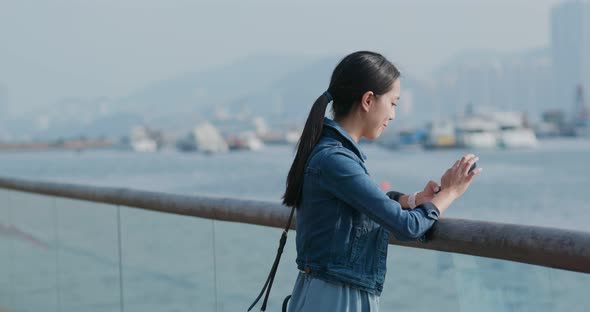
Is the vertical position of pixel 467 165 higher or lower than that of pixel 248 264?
higher

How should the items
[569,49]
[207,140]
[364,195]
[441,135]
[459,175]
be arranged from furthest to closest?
1. [569,49]
2. [207,140]
3. [441,135]
4. [459,175]
5. [364,195]

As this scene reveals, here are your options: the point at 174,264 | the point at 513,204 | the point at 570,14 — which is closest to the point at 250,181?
the point at 513,204

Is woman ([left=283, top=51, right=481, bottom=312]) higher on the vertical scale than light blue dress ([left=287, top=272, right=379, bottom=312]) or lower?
higher

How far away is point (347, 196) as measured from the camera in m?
1.84

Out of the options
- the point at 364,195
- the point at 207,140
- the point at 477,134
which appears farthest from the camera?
the point at 207,140

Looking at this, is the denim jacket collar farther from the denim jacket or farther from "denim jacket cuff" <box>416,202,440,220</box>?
"denim jacket cuff" <box>416,202,440,220</box>

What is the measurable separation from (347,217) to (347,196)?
62mm

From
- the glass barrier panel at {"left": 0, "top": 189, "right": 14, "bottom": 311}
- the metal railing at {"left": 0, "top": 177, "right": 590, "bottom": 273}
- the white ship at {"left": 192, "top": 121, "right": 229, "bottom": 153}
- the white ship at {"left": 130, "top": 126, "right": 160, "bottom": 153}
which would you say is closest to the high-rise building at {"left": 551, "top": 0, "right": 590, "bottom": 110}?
the white ship at {"left": 192, "top": 121, "right": 229, "bottom": 153}

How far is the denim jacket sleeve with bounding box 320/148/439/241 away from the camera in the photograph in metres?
1.82

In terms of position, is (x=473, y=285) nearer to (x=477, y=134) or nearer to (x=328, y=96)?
(x=328, y=96)

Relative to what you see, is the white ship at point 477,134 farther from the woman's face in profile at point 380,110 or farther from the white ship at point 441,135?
the woman's face in profile at point 380,110

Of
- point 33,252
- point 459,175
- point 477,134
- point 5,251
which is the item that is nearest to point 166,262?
point 33,252

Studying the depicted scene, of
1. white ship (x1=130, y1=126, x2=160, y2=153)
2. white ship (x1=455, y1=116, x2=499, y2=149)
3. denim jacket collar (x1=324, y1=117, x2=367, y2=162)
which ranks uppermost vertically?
denim jacket collar (x1=324, y1=117, x2=367, y2=162)

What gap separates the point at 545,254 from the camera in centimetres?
188
